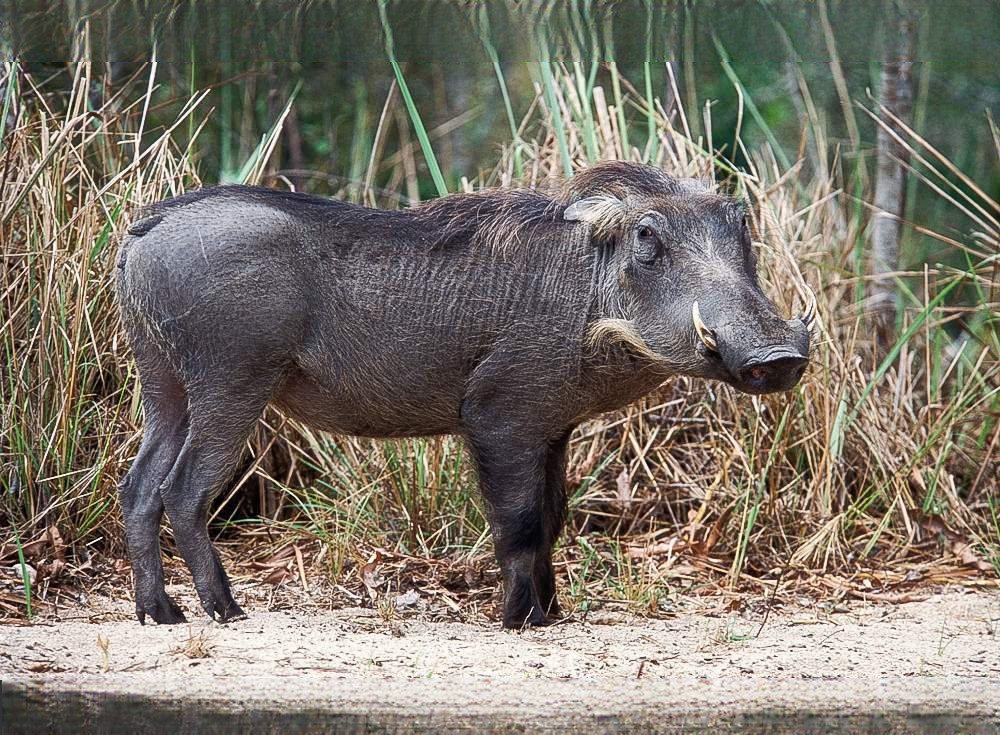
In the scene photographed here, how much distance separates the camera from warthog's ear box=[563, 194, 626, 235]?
380 cm

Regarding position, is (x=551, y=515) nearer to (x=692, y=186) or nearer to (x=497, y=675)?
(x=497, y=675)

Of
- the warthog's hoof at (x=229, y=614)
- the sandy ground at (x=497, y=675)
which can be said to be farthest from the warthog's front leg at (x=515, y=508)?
the warthog's hoof at (x=229, y=614)

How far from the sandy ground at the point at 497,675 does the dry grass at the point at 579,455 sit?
0.44 meters

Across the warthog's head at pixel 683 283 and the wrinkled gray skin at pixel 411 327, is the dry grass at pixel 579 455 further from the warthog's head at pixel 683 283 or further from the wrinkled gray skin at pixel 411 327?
the warthog's head at pixel 683 283

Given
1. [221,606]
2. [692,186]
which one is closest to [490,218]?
[692,186]

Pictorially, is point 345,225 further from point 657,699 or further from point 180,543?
point 657,699

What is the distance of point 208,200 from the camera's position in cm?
377

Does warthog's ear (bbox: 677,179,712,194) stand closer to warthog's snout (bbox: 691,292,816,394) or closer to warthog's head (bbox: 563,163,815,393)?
warthog's head (bbox: 563,163,815,393)

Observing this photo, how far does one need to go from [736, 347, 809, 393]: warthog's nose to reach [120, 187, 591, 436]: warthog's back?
56cm

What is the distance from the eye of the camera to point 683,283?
3.62 meters

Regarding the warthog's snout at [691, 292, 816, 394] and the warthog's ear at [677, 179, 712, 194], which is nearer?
the warthog's snout at [691, 292, 816, 394]

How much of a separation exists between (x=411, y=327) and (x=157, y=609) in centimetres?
109

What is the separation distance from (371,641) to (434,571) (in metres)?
0.90

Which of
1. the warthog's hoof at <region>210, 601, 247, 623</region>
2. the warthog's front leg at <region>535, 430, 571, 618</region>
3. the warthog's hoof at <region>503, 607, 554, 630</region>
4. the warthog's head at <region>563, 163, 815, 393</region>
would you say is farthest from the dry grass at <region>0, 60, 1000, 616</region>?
the warthog's head at <region>563, 163, 815, 393</region>
